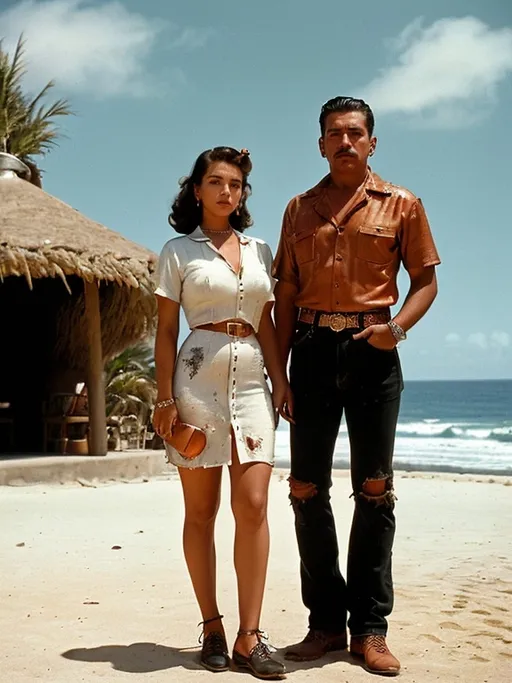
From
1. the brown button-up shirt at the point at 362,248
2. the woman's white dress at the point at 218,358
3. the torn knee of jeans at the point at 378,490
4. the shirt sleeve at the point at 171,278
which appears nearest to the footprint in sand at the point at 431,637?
the torn knee of jeans at the point at 378,490

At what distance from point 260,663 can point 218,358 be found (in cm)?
100

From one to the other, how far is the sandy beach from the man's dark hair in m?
1.87

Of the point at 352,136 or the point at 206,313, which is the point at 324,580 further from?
the point at 352,136

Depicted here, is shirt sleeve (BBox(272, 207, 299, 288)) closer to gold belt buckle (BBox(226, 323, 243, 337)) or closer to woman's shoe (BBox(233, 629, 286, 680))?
gold belt buckle (BBox(226, 323, 243, 337))

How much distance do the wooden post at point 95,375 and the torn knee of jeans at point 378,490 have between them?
23.0 ft

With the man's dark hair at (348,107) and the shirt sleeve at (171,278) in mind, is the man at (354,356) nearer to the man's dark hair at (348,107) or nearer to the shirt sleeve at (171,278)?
the man's dark hair at (348,107)

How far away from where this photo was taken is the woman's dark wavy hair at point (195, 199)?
11.4 feet

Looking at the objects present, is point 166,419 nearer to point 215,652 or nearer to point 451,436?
point 215,652

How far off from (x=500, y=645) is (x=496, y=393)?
7466 centimetres

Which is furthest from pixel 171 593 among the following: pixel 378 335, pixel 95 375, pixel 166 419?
pixel 95 375

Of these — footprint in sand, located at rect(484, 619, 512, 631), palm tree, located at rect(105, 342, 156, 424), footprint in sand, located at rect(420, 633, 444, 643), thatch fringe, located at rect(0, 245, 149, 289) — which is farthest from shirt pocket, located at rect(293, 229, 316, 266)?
palm tree, located at rect(105, 342, 156, 424)

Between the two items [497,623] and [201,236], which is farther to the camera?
[497,623]

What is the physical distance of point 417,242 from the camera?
339 cm

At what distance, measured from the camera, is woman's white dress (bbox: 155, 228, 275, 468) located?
332 cm
